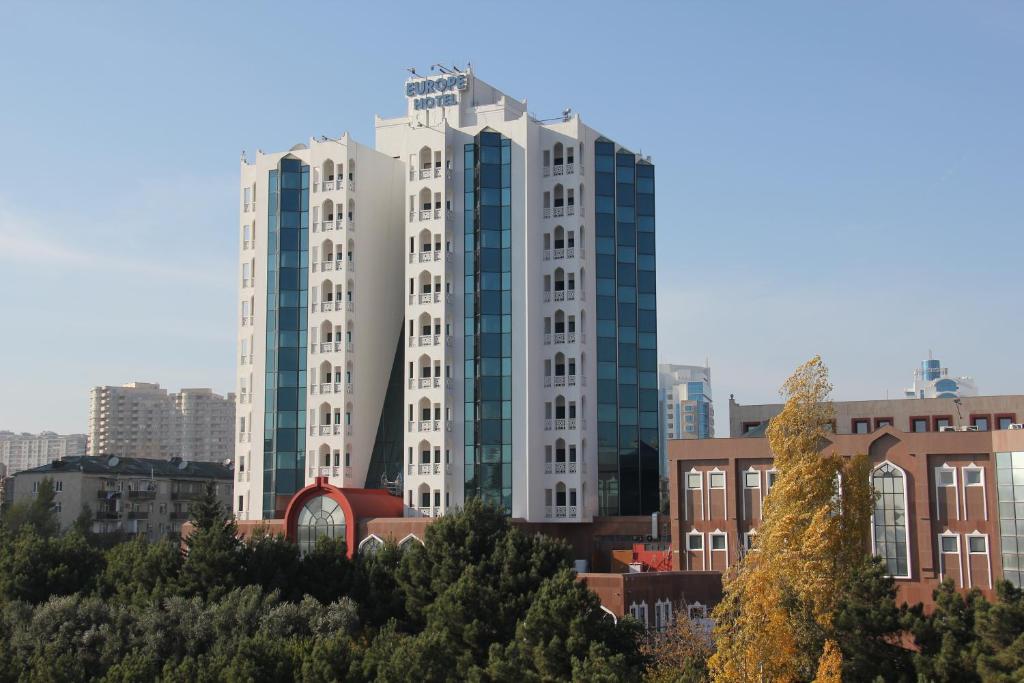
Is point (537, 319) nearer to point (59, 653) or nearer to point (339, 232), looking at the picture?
point (339, 232)

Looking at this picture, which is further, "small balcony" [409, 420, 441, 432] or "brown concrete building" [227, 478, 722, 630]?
"small balcony" [409, 420, 441, 432]

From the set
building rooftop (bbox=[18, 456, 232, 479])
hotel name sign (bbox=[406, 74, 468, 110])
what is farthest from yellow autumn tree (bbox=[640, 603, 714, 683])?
building rooftop (bbox=[18, 456, 232, 479])

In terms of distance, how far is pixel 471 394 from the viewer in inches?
3760

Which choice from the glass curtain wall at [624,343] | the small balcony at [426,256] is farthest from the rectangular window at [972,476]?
the small balcony at [426,256]

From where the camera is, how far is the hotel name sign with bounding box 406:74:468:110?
4200 inches

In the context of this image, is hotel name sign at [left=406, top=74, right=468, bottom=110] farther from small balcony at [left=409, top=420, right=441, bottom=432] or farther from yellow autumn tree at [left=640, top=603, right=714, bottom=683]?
yellow autumn tree at [left=640, top=603, right=714, bottom=683]

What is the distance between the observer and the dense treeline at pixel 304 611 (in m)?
61.7

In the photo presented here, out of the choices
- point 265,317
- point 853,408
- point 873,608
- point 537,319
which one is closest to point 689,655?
point 873,608

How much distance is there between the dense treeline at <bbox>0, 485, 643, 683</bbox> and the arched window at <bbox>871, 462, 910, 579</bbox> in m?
20.6

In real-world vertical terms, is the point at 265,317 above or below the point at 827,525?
above

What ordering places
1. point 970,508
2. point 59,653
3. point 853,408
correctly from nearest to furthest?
point 59,653, point 970,508, point 853,408

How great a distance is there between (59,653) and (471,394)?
1466 inches

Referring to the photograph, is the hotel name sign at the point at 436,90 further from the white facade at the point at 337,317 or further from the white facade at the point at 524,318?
the white facade at the point at 524,318

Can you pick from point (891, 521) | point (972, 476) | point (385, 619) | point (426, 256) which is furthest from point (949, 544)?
point (426, 256)
